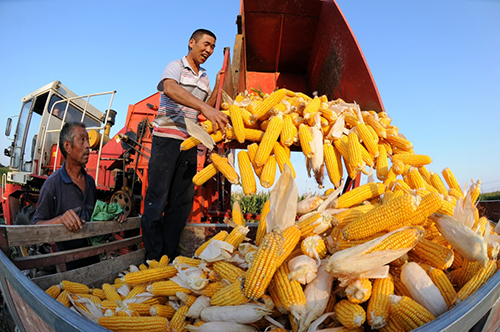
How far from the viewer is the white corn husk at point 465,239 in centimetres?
140

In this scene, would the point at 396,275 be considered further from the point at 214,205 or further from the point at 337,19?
the point at 214,205

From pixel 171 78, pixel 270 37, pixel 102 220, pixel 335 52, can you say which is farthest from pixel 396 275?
pixel 270 37

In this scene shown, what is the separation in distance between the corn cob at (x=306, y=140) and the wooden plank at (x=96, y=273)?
6.85 ft

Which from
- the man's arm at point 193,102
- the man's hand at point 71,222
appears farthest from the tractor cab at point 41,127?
the man's hand at point 71,222

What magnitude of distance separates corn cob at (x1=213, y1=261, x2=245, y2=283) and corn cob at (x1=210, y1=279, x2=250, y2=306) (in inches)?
6.1

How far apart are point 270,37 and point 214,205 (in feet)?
11.2

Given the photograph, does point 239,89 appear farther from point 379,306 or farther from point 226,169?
point 379,306

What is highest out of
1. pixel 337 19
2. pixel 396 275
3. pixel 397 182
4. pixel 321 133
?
pixel 337 19

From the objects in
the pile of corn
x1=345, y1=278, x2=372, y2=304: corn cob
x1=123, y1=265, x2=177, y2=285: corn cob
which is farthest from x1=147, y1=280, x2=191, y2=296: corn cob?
x1=345, y1=278, x2=372, y2=304: corn cob

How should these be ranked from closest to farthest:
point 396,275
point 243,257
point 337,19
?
point 396,275, point 243,257, point 337,19

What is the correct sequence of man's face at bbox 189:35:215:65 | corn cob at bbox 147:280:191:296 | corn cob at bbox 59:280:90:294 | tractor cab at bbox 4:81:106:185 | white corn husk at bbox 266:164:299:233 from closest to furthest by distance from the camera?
white corn husk at bbox 266:164:299:233 → corn cob at bbox 147:280:191:296 → corn cob at bbox 59:280:90:294 → man's face at bbox 189:35:215:65 → tractor cab at bbox 4:81:106:185

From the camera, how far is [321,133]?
8.84 feet

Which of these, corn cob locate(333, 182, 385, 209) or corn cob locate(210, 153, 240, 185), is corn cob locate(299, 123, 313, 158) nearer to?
corn cob locate(333, 182, 385, 209)

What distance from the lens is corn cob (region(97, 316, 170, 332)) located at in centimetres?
162
